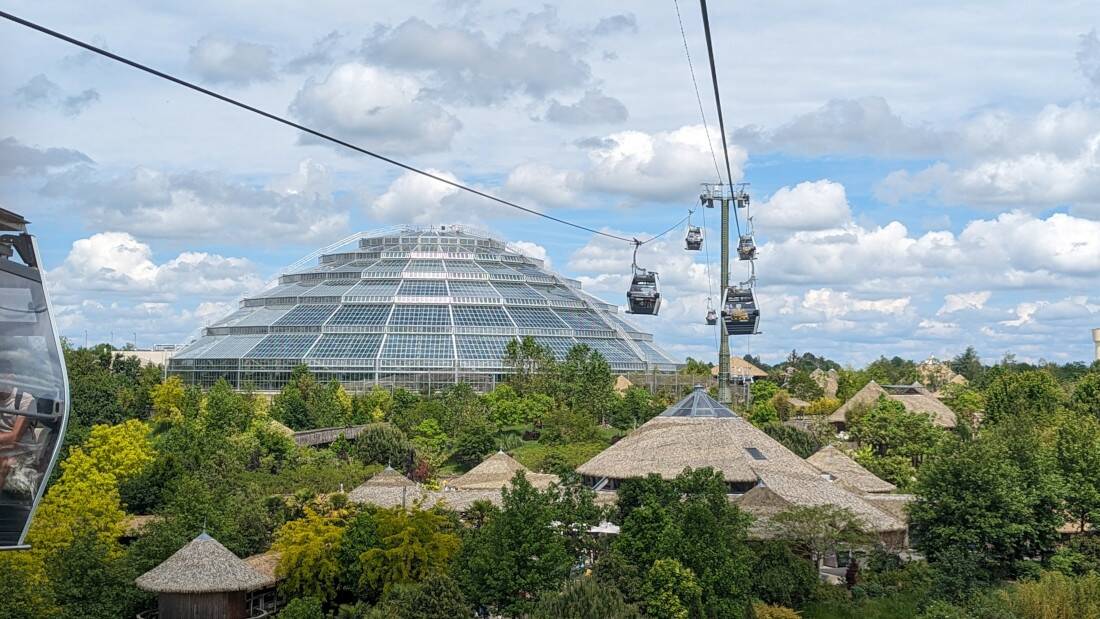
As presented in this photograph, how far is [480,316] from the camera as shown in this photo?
11225 cm

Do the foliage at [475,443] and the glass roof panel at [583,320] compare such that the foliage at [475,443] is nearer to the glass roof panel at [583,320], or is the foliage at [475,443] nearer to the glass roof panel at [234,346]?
the glass roof panel at [234,346]

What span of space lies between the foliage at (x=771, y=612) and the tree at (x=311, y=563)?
498 inches

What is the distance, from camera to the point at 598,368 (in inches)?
3374

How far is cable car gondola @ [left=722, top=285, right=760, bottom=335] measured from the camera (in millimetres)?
66875

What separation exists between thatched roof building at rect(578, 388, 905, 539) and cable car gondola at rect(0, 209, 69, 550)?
36.1 metres

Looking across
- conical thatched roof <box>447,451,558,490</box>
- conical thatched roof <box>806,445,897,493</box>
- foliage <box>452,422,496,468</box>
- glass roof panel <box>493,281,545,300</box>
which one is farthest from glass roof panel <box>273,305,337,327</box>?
conical thatched roof <box>806,445,897,493</box>

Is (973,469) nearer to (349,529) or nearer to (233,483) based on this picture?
(349,529)

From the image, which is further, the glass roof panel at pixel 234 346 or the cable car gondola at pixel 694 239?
the glass roof panel at pixel 234 346

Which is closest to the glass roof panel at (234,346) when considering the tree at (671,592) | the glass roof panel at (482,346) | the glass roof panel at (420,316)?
the glass roof panel at (420,316)

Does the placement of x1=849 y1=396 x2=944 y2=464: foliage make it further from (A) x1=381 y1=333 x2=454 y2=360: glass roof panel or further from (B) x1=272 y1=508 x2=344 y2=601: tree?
(A) x1=381 y1=333 x2=454 y2=360: glass roof panel

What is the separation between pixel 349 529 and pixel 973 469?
869 inches

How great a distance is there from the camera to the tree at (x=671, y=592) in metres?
34.3

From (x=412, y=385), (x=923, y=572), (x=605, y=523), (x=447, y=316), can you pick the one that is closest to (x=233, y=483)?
(x=605, y=523)

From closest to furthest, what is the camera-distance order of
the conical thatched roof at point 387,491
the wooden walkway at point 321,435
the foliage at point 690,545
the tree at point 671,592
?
the tree at point 671,592 < the foliage at point 690,545 < the conical thatched roof at point 387,491 < the wooden walkway at point 321,435
